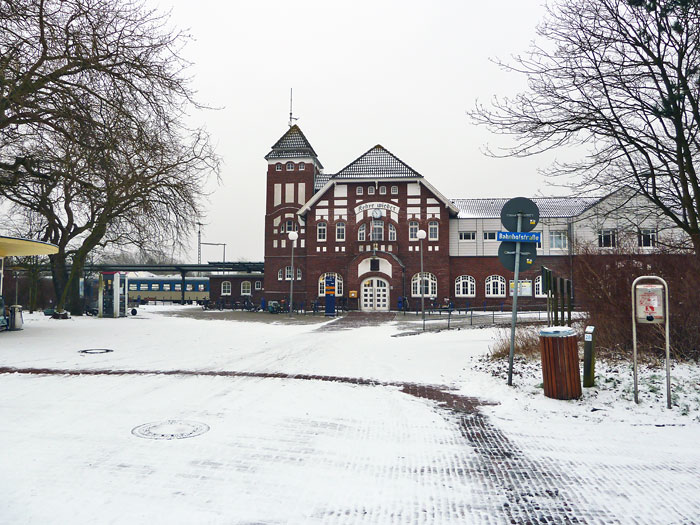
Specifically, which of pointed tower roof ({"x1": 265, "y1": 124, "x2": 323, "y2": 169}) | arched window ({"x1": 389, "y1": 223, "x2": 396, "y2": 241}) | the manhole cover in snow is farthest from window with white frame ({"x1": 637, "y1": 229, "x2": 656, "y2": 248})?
pointed tower roof ({"x1": 265, "y1": 124, "x2": 323, "y2": 169})

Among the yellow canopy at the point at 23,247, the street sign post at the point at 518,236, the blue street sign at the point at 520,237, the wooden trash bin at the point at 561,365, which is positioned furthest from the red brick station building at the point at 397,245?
the wooden trash bin at the point at 561,365

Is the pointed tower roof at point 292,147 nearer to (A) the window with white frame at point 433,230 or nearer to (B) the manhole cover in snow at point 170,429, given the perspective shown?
(A) the window with white frame at point 433,230

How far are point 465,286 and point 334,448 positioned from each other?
33330 mm

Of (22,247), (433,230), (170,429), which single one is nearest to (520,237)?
(170,429)

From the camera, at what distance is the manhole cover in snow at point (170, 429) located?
5.09 m

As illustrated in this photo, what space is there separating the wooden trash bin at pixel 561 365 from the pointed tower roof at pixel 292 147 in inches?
1382

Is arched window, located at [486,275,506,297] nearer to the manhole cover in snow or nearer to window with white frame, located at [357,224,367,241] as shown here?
window with white frame, located at [357,224,367,241]

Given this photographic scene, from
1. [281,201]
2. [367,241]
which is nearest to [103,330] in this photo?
[367,241]

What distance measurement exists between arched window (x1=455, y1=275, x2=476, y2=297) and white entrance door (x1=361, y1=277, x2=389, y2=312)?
17.7ft

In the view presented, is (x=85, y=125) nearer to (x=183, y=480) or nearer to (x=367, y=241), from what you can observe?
(x=183, y=480)

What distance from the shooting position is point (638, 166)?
11.0 metres

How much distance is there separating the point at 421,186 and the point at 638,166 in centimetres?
2611

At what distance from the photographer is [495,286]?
121 ft

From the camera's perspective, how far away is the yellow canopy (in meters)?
15.2
